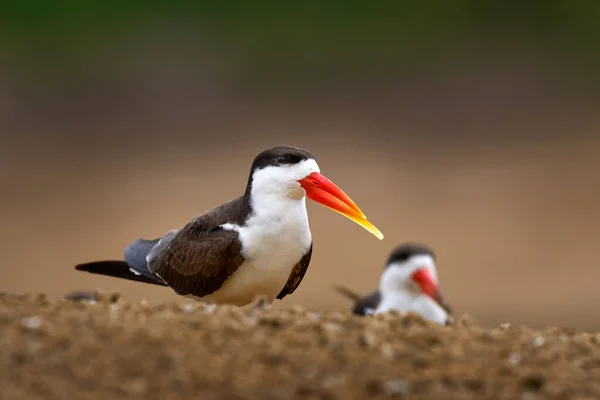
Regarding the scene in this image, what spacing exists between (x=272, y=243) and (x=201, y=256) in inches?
18.4

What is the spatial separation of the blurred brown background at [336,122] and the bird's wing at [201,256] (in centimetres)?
1003

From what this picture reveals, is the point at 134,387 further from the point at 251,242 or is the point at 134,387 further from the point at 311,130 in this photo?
the point at 311,130

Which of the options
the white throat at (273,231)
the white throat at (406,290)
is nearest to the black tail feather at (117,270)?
the white throat at (273,231)

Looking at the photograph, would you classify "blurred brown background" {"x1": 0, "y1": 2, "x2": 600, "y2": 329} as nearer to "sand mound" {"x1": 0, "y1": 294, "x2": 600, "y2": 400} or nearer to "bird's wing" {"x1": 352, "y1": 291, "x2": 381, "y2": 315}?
"bird's wing" {"x1": 352, "y1": 291, "x2": 381, "y2": 315}

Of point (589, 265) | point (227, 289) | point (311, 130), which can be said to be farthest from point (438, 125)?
point (227, 289)

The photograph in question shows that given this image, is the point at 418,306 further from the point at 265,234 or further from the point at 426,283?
the point at 265,234

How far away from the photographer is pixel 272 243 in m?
7.12

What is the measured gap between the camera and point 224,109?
23.5 metres

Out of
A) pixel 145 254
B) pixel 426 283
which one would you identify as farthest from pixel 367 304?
pixel 145 254

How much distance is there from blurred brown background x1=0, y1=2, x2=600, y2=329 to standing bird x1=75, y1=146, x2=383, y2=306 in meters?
10.4

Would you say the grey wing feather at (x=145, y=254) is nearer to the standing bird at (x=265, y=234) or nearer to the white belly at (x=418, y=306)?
the standing bird at (x=265, y=234)

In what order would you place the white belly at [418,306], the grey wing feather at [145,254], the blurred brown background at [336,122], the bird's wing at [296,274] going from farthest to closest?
the blurred brown background at [336,122] → the white belly at [418,306] → the grey wing feather at [145,254] → the bird's wing at [296,274]

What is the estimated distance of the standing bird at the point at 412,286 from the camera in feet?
33.7

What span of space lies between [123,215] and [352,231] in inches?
142
